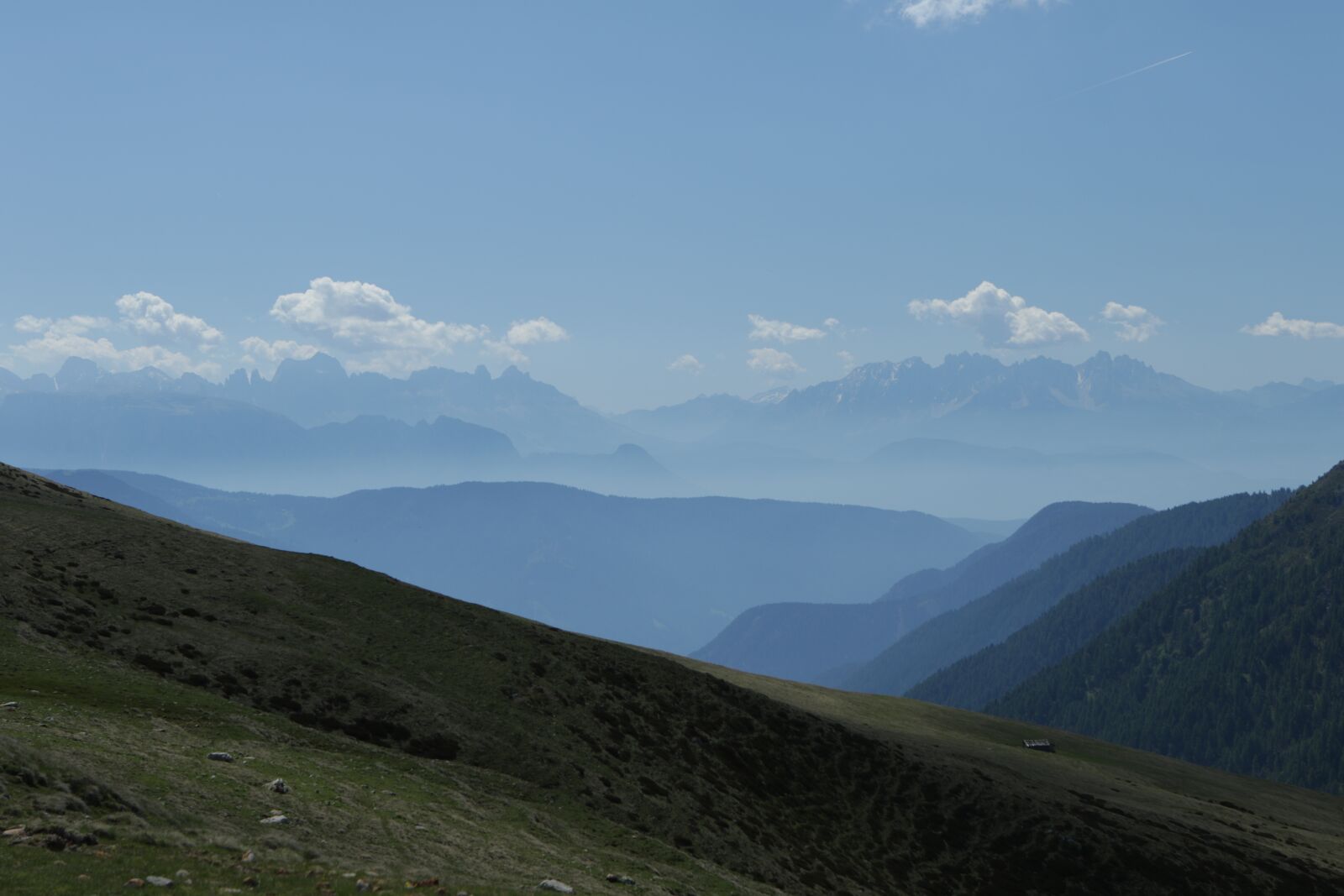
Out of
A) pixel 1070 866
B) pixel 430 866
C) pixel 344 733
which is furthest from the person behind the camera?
pixel 1070 866

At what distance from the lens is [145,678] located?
159ft

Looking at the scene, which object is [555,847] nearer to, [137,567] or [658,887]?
[658,887]

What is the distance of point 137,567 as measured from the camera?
214 ft

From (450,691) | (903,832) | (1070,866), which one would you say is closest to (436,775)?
(450,691)

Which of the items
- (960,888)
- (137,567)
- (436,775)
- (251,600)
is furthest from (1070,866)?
(137,567)

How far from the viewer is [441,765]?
50.6 meters

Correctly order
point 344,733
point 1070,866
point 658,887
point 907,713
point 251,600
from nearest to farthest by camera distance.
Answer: point 658,887
point 344,733
point 251,600
point 1070,866
point 907,713

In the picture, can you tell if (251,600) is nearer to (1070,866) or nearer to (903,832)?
(903,832)

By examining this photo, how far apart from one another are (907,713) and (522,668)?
70.7 meters

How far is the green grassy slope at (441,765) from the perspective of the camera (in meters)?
32.0

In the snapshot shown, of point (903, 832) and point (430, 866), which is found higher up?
point (430, 866)

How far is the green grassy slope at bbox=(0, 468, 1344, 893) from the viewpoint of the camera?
32031 mm

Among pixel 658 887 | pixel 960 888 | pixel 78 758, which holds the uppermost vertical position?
pixel 78 758

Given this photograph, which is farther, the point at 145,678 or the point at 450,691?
the point at 450,691
